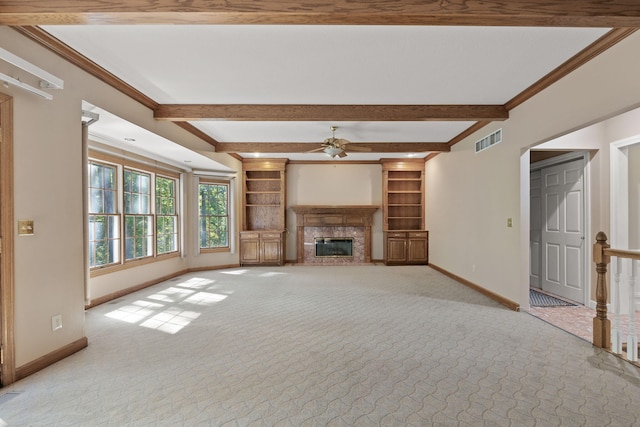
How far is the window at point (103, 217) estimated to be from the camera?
4.61 meters

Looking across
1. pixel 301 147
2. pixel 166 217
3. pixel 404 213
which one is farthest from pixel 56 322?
pixel 404 213

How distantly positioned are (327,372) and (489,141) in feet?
14.3

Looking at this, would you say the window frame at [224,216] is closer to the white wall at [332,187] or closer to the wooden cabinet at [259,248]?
the wooden cabinet at [259,248]

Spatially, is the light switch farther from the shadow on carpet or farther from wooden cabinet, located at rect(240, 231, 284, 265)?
the shadow on carpet

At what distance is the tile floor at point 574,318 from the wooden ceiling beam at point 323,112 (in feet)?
8.91

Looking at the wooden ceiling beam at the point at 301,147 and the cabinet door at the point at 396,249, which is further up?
the wooden ceiling beam at the point at 301,147

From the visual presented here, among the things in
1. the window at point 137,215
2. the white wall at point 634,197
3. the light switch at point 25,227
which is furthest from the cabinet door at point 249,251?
the white wall at point 634,197

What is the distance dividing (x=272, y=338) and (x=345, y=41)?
2.96 metres

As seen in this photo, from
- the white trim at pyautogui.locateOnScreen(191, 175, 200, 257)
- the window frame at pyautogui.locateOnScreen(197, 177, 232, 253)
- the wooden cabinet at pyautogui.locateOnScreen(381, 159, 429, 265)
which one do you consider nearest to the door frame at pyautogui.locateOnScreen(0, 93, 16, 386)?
the white trim at pyautogui.locateOnScreen(191, 175, 200, 257)

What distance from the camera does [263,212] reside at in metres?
8.61

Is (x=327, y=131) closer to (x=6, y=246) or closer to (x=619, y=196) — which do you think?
(x=619, y=196)

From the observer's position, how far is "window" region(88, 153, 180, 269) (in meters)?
4.70

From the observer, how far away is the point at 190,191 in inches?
279

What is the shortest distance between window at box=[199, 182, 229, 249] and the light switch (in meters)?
4.76
